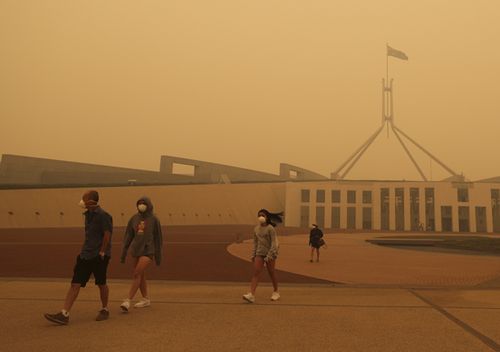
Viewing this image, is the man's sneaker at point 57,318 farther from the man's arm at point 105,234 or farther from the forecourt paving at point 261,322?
the man's arm at point 105,234

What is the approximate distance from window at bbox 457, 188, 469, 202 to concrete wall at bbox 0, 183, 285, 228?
76.5ft

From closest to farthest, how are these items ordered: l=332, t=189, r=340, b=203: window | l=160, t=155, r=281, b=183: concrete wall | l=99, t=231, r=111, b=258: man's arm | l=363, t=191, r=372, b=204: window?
l=99, t=231, r=111, b=258: man's arm, l=332, t=189, r=340, b=203: window, l=363, t=191, r=372, b=204: window, l=160, t=155, r=281, b=183: concrete wall

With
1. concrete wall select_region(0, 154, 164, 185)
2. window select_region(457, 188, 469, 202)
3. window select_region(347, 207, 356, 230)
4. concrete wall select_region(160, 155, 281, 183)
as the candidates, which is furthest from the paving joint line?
concrete wall select_region(160, 155, 281, 183)

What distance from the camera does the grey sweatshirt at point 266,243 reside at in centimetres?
768

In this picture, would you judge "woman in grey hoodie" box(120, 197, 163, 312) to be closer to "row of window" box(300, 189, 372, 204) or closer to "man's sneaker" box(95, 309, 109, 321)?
"man's sneaker" box(95, 309, 109, 321)

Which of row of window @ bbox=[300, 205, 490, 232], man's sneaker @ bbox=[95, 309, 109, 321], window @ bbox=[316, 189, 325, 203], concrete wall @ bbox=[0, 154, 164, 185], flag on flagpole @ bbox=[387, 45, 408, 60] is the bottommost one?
man's sneaker @ bbox=[95, 309, 109, 321]

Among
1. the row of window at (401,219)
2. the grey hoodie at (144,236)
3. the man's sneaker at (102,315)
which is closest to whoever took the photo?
the man's sneaker at (102,315)

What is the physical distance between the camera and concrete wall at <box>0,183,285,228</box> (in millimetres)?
43156

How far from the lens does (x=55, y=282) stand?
31.2ft

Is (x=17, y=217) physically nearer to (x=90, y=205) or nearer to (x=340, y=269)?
(x=340, y=269)

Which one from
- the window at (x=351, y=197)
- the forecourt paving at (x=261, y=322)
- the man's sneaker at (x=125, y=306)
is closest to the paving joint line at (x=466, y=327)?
the forecourt paving at (x=261, y=322)

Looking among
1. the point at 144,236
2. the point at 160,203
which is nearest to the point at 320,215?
the point at 160,203

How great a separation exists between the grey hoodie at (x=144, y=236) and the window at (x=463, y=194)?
200 ft

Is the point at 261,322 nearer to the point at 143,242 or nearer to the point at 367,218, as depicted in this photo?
the point at 143,242
